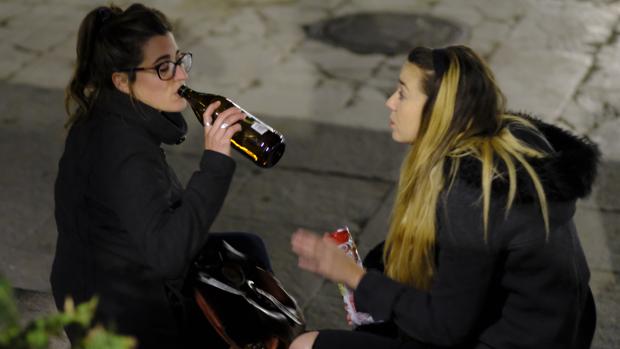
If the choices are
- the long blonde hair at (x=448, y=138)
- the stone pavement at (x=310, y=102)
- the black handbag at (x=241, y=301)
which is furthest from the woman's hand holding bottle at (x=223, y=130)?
the stone pavement at (x=310, y=102)

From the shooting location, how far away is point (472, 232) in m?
2.71

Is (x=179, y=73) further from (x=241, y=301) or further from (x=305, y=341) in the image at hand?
(x=305, y=341)

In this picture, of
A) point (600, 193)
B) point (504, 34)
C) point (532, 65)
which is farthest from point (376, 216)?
point (504, 34)

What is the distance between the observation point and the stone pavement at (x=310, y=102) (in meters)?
5.11

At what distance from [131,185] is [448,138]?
95cm

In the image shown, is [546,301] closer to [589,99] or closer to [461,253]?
[461,253]

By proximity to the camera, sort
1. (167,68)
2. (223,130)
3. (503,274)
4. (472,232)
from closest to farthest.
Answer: (472,232) → (503,274) → (223,130) → (167,68)

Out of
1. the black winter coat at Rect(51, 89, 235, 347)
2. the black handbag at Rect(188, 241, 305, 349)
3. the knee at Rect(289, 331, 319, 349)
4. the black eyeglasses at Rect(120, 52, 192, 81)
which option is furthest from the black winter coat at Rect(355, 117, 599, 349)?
the black eyeglasses at Rect(120, 52, 192, 81)

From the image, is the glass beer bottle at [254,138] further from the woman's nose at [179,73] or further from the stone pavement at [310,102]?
the stone pavement at [310,102]

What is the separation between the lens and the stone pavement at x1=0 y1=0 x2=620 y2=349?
511cm

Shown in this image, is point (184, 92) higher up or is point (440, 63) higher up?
point (440, 63)

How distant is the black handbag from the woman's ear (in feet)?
2.05

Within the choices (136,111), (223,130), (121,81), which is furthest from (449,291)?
(121,81)

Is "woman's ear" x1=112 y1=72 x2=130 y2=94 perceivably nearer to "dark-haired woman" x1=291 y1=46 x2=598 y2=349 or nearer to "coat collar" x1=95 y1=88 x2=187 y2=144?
"coat collar" x1=95 y1=88 x2=187 y2=144
